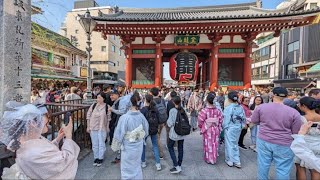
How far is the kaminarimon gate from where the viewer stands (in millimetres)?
10125

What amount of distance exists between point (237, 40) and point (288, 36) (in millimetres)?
20845

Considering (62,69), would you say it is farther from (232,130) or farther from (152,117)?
(232,130)

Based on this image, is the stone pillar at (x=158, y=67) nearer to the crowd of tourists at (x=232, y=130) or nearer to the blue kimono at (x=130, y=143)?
the crowd of tourists at (x=232, y=130)

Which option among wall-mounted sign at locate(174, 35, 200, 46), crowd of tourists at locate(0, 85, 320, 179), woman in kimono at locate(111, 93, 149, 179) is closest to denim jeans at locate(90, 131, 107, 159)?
crowd of tourists at locate(0, 85, 320, 179)

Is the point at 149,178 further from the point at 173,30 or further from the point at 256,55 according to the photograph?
the point at 256,55

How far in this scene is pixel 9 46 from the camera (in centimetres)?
333

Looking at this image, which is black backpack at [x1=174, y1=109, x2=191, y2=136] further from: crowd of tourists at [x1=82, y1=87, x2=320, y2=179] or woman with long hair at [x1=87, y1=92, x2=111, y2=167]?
woman with long hair at [x1=87, y1=92, x2=111, y2=167]

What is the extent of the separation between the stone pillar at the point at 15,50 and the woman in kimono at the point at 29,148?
1973 mm

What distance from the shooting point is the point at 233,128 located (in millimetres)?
4242

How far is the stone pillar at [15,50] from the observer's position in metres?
3.25

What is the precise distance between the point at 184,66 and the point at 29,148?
10.2 m

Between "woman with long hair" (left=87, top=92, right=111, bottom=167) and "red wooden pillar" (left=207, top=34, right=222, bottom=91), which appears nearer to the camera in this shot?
"woman with long hair" (left=87, top=92, right=111, bottom=167)

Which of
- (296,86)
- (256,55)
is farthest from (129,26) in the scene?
(256,55)

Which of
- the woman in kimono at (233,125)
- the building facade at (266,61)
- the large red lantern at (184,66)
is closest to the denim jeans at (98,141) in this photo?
the woman in kimono at (233,125)
